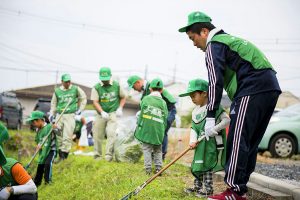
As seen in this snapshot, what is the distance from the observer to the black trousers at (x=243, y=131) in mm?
3436

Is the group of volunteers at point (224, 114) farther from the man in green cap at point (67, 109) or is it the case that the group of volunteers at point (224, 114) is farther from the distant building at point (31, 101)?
the distant building at point (31, 101)

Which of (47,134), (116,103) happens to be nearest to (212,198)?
(47,134)

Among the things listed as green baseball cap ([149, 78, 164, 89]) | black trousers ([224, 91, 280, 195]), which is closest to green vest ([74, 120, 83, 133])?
green baseball cap ([149, 78, 164, 89])

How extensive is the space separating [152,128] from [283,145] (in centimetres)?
464

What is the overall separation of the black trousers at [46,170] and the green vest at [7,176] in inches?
121

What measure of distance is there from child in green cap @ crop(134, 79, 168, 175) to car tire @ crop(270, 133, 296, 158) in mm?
4205

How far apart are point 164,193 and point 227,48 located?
2043 mm

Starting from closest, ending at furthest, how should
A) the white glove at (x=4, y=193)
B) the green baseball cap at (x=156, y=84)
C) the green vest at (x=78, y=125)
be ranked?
1. the white glove at (x=4, y=193)
2. the green baseball cap at (x=156, y=84)
3. the green vest at (x=78, y=125)

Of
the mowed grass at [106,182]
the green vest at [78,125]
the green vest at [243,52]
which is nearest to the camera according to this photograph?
the green vest at [243,52]

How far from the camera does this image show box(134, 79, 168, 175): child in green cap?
6.31 metres

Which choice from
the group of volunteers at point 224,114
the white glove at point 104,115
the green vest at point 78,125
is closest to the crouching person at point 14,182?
the group of volunteers at point 224,114

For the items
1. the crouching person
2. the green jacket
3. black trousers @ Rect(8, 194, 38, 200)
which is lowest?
black trousers @ Rect(8, 194, 38, 200)

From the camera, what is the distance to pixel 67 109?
8.83m

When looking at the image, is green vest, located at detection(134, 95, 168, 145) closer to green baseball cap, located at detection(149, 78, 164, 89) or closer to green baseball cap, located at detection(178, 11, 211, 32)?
green baseball cap, located at detection(149, 78, 164, 89)
